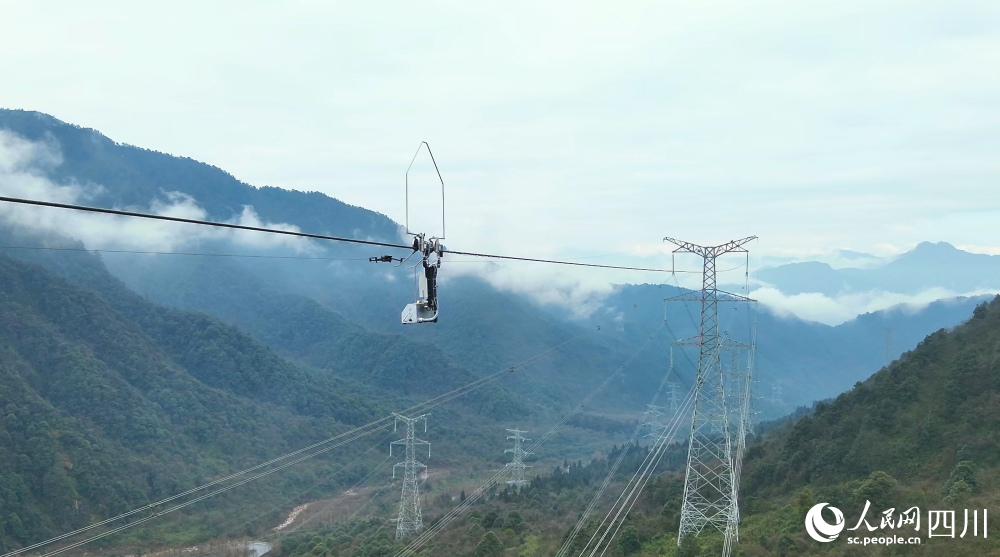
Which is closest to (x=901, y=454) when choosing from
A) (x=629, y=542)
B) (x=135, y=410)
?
(x=629, y=542)

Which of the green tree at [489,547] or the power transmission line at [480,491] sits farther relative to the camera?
the power transmission line at [480,491]

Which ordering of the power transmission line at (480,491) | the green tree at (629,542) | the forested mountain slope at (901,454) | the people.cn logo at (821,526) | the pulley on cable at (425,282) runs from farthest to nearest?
the power transmission line at (480,491) → the green tree at (629,542) → the forested mountain slope at (901,454) → the people.cn logo at (821,526) → the pulley on cable at (425,282)

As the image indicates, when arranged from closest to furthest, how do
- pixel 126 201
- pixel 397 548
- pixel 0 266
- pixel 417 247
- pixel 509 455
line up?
1. pixel 417 247
2. pixel 397 548
3. pixel 0 266
4. pixel 509 455
5. pixel 126 201

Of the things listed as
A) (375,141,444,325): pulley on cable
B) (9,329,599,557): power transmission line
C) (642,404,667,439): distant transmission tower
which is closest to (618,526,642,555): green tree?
(9,329,599,557): power transmission line

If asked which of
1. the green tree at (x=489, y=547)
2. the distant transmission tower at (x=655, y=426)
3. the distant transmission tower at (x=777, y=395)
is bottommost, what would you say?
the distant transmission tower at (x=777, y=395)

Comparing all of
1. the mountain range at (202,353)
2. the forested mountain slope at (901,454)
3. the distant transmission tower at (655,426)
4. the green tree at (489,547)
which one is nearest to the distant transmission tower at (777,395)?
the mountain range at (202,353)

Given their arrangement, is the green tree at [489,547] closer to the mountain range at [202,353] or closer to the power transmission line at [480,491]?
the power transmission line at [480,491]

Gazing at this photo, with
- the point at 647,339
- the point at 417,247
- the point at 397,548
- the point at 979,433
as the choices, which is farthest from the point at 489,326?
the point at 417,247

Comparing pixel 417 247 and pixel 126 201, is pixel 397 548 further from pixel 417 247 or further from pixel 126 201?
pixel 126 201

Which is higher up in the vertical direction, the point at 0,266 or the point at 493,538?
the point at 0,266
